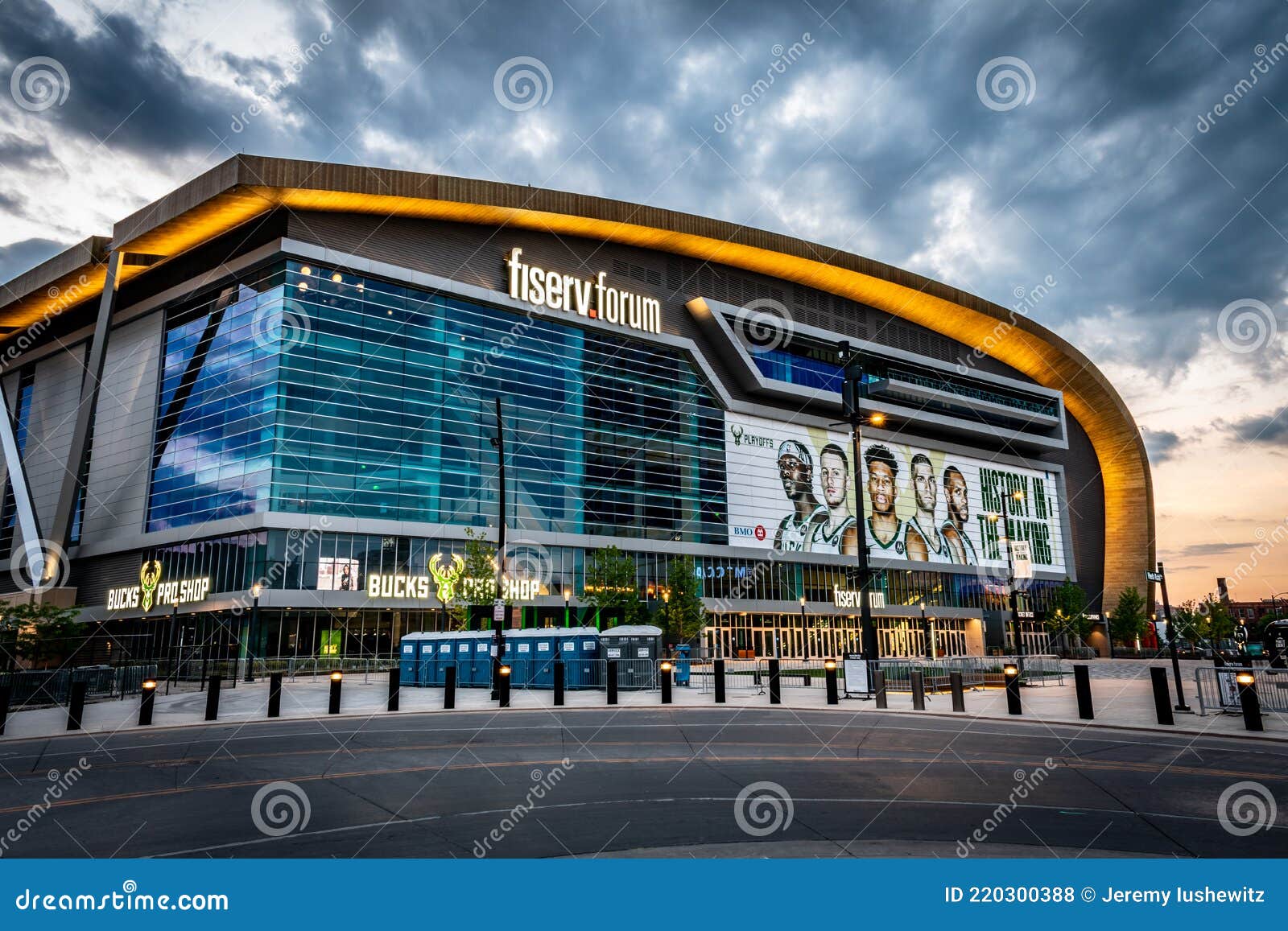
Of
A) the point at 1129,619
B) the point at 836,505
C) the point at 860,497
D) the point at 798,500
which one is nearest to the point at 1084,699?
the point at 860,497

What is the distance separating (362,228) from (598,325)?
17740mm

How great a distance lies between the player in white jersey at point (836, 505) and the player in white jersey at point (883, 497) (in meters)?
2.66

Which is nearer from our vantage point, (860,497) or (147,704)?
(147,704)

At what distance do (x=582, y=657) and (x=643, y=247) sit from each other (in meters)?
45.6

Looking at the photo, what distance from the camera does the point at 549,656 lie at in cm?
2938

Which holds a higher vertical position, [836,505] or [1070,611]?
[836,505]

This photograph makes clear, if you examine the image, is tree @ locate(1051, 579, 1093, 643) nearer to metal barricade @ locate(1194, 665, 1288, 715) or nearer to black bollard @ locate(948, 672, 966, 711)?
metal barricade @ locate(1194, 665, 1288, 715)

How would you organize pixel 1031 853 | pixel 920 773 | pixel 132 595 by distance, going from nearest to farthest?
pixel 1031 853, pixel 920 773, pixel 132 595

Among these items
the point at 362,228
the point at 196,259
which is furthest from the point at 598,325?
the point at 196,259

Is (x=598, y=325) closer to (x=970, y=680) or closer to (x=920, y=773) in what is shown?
(x=970, y=680)

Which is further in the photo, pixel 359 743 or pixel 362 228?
pixel 362 228

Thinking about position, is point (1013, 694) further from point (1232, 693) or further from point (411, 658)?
point (411, 658)

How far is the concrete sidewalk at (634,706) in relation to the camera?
A: 16.5 metres

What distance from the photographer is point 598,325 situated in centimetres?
6084
